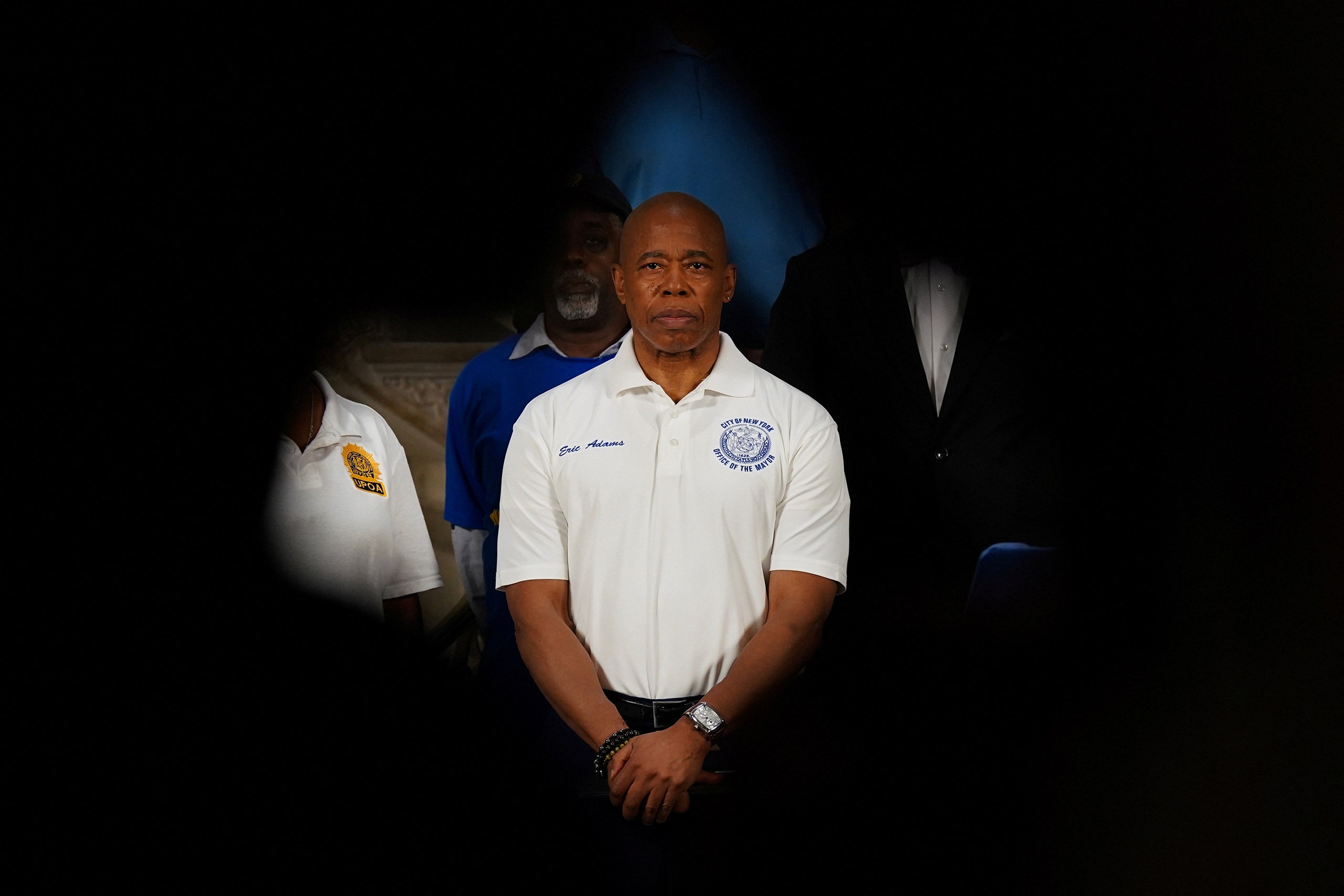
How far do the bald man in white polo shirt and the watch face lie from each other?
10 cm

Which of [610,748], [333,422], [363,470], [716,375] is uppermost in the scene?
[716,375]

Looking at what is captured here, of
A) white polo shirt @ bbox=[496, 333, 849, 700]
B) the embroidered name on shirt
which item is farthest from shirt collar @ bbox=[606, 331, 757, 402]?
the embroidered name on shirt

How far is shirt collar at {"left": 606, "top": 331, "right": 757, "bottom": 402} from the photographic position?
2.50 meters

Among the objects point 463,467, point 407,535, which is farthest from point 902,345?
point 407,535

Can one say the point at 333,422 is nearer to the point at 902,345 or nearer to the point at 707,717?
the point at 707,717

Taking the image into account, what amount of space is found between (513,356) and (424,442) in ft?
1.03

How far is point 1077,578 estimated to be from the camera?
275cm

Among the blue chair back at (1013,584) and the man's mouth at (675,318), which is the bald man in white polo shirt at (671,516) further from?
the blue chair back at (1013,584)

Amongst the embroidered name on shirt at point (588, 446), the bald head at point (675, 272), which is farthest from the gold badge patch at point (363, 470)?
the bald head at point (675, 272)

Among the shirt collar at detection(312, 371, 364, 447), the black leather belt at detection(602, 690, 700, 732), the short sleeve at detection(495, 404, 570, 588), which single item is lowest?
the black leather belt at detection(602, 690, 700, 732)

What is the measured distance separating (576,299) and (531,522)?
2.07 feet

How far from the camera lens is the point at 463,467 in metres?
2.80

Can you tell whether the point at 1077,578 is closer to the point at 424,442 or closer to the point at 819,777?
the point at 819,777

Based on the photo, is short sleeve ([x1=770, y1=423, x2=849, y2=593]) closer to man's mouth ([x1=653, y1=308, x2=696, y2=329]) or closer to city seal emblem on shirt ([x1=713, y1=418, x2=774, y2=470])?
city seal emblem on shirt ([x1=713, y1=418, x2=774, y2=470])
